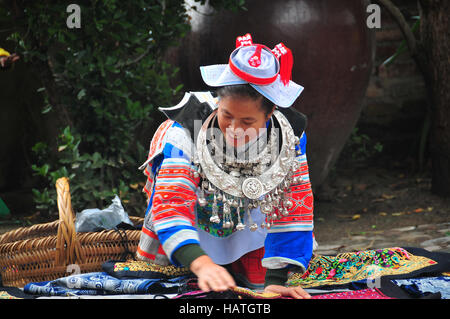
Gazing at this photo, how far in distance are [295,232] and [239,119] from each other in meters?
0.47

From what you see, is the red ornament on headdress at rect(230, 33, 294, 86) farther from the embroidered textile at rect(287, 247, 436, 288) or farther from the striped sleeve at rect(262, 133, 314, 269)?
the embroidered textile at rect(287, 247, 436, 288)

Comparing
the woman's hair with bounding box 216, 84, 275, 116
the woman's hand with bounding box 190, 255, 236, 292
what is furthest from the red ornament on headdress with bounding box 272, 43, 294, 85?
the woman's hand with bounding box 190, 255, 236, 292

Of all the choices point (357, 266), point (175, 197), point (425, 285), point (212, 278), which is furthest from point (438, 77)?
point (212, 278)

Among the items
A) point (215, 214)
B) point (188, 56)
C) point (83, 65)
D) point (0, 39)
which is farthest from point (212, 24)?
point (215, 214)

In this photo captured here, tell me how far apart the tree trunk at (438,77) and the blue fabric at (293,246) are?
254 centimetres

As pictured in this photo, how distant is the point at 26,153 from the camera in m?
4.30

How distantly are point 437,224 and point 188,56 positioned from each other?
193 cm

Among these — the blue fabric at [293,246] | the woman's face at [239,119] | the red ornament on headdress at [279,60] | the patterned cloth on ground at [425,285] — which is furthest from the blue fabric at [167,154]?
the patterned cloth on ground at [425,285]

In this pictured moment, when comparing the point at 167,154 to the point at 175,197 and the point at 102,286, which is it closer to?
the point at 175,197

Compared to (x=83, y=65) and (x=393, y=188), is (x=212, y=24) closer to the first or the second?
(x=83, y=65)

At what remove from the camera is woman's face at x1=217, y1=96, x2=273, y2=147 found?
1835 mm

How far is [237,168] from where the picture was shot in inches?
77.6
